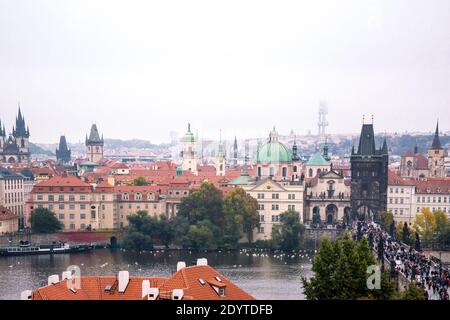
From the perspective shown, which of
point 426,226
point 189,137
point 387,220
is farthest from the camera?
point 189,137

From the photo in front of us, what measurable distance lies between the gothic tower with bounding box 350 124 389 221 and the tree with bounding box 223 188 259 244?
502 centimetres

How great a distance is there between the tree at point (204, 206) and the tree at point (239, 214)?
0.32 meters

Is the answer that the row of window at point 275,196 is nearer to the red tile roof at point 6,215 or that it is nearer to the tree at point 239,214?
the tree at point 239,214

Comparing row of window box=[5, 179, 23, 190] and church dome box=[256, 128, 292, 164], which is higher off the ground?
church dome box=[256, 128, 292, 164]

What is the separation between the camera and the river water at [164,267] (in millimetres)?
13828

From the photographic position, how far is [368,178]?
25.8 meters

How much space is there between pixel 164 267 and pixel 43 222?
544cm

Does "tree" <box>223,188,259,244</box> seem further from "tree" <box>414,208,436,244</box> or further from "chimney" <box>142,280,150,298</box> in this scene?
"chimney" <box>142,280,150,298</box>

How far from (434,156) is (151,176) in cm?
Answer: 1037

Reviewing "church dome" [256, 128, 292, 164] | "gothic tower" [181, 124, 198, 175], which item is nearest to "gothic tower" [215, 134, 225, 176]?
"gothic tower" [181, 124, 198, 175]

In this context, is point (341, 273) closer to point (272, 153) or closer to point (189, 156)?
point (272, 153)

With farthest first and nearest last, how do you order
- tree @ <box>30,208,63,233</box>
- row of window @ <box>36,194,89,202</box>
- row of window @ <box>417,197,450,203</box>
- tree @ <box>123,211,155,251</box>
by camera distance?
row of window @ <box>417,197,450,203</box>, row of window @ <box>36,194,89,202</box>, tree @ <box>30,208,63,233</box>, tree @ <box>123,211,155,251</box>

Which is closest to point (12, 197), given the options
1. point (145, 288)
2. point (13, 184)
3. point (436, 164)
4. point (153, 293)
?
point (13, 184)

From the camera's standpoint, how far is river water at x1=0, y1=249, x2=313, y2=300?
1383 cm
